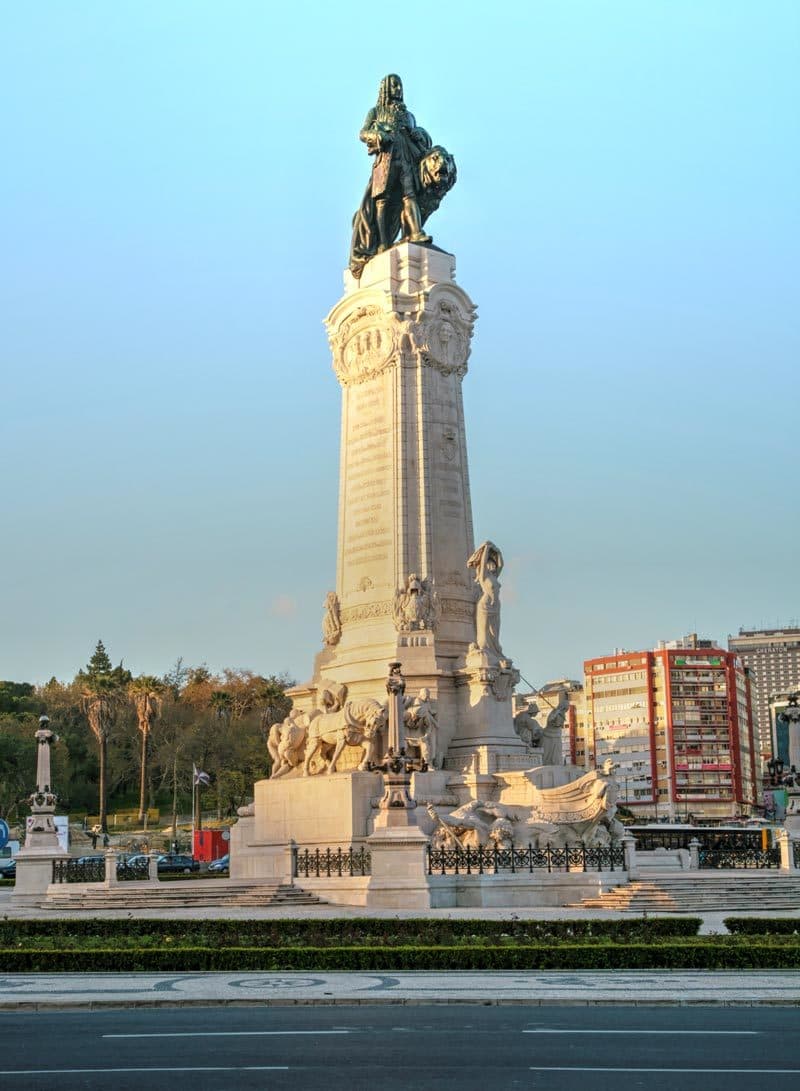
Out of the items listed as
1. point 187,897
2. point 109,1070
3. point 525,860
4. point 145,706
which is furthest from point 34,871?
point 145,706

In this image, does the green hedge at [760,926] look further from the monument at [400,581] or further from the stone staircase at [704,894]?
the monument at [400,581]

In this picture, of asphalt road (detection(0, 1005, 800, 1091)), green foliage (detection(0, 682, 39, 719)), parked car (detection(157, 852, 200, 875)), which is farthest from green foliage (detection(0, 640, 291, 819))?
asphalt road (detection(0, 1005, 800, 1091))

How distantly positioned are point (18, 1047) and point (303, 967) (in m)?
6.94

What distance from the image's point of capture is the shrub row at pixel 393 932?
2052cm

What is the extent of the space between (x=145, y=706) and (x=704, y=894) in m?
67.9

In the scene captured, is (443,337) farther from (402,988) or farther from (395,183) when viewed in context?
(402,988)

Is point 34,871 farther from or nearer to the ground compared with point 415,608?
nearer to the ground

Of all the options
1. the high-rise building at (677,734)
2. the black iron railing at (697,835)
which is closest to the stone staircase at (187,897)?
the black iron railing at (697,835)

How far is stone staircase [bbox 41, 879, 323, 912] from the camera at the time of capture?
3266 centimetres

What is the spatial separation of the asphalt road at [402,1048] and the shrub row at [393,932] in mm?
5589

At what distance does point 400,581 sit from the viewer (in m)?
38.9

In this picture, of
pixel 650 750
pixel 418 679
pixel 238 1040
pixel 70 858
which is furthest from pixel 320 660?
pixel 650 750

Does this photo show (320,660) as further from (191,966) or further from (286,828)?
(191,966)

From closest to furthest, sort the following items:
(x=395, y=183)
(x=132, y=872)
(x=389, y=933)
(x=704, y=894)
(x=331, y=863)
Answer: (x=389, y=933)
(x=704, y=894)
(x=331, y=863)
(x=132, y=872)
(x=395, y=183)
